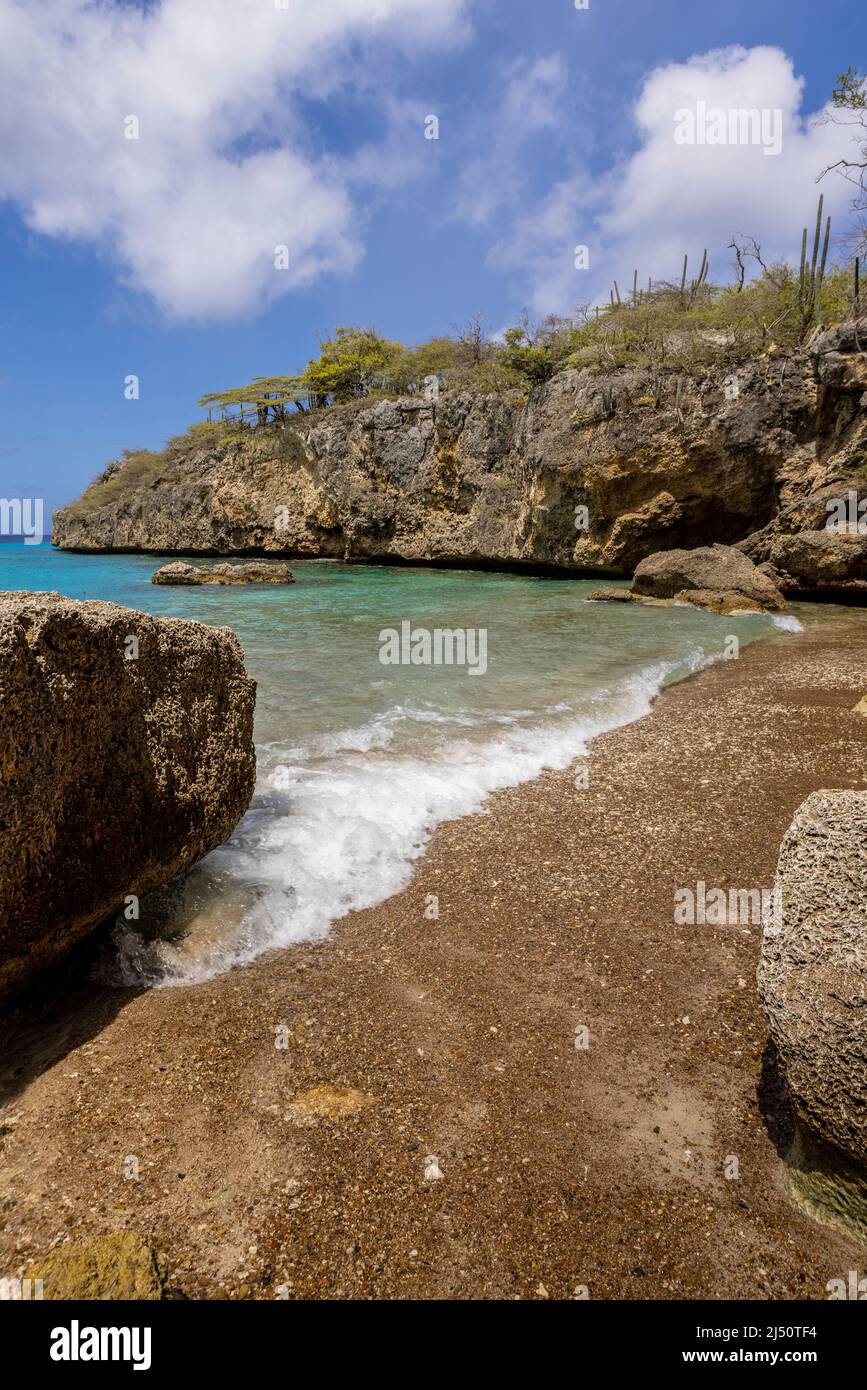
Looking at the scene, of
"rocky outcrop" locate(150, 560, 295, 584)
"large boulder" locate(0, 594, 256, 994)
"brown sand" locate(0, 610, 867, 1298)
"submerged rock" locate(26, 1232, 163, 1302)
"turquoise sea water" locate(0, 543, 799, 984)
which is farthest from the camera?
"rocky outcrop" locate(150, 560, 295, 584)

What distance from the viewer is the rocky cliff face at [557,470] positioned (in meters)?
27.0

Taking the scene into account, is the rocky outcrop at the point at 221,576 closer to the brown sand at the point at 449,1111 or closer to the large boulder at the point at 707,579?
the large boulder at the point at 707,579

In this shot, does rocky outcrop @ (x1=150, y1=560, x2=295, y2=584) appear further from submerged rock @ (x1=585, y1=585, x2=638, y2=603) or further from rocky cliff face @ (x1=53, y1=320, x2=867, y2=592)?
submerged rock @ (x1=585, y1=585, x2=638, y2=603)

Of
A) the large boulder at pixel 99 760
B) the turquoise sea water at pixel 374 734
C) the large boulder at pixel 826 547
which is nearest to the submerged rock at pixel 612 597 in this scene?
the turquoise sea water at pixel 374 734

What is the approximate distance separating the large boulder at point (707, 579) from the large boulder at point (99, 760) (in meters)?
20.6

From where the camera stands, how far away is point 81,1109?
3232 millimetres

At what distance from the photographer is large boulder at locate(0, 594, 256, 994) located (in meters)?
3.54

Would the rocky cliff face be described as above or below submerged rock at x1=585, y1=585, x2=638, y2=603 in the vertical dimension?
above

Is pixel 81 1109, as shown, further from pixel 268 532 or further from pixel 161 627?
pixel 268 532

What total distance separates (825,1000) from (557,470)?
1266 inches

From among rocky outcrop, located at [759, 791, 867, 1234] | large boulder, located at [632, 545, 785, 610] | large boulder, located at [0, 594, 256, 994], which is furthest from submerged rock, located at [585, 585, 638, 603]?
rocky outcrop, located at [759, 791, 867, 1234]

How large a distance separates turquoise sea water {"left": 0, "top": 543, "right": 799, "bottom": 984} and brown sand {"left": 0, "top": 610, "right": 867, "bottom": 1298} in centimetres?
50

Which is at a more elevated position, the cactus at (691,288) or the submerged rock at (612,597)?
the cactus at (691,288)

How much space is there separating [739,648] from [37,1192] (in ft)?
53.6
